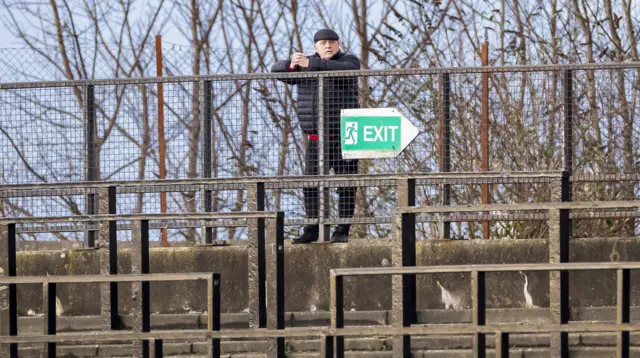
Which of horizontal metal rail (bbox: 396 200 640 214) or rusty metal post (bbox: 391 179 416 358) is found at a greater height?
horizontal metal rail (bbox: 396 200 640 214)

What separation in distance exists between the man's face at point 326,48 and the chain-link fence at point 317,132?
273 millimetres

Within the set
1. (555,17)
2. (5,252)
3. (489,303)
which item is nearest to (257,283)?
(5,252)

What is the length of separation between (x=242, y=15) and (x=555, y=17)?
6.50 m

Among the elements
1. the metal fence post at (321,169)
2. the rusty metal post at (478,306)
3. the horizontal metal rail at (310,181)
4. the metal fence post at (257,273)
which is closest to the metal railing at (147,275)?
the metal fence post at (257,273)

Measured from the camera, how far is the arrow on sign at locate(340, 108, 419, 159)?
11.9 meters

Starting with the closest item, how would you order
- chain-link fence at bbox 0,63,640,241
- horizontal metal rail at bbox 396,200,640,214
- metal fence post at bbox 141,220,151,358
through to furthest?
1. horizontal metal rail at bbox 396,200,640,214
2. metal fence post at bbox 141,220,151,358
3. chain-link fence at bbox 0,63,640,241

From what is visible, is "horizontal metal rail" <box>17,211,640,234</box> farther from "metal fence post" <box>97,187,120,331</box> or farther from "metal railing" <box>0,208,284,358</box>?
"metal railing" <box>0,208,284,358</box>

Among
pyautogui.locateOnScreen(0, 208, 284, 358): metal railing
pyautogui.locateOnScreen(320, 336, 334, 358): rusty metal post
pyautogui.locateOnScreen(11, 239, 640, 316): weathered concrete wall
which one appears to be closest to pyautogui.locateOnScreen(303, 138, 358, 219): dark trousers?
pyautogui.locateOnScreen(11, 239, 640, 316): weathered concrete wall

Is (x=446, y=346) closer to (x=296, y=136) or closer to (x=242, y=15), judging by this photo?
(x=296, y=136)

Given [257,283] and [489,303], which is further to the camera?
[489,303]

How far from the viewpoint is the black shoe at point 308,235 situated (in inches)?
471

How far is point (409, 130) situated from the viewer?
38.9 feet

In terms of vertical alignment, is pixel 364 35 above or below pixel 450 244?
above

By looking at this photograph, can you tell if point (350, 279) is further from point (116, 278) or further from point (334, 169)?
point (116, 278)
